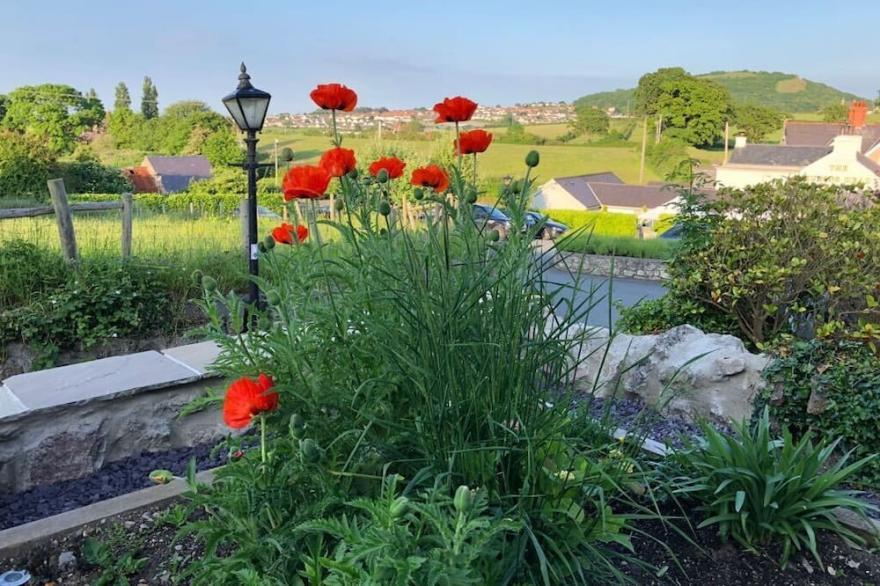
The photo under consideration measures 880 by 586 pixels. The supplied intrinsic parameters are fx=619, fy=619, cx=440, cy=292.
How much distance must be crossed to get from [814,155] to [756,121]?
22.8 m

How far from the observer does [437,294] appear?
142 cm

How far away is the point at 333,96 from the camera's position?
66.2 inches

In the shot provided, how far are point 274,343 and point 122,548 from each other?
71cm

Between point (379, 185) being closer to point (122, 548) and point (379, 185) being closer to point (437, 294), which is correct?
point (437, 294)

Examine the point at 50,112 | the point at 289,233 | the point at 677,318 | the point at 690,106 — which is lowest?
the point at 677,318

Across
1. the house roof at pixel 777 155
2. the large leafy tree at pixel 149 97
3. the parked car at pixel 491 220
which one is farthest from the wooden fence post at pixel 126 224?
the large leafy tree at pixel 149 97

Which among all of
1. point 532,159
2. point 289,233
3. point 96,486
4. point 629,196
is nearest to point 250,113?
point 289,233

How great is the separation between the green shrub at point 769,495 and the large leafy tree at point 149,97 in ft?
188

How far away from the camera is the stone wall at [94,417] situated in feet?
7.63

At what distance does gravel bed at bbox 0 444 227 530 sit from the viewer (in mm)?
2178

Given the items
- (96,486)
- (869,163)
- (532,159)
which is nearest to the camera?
(532,159)

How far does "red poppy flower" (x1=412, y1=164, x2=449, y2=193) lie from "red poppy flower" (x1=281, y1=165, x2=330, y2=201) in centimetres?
27

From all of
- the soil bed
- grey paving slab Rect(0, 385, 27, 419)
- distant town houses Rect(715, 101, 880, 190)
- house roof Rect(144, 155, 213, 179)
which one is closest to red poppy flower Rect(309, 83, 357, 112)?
the soil bed

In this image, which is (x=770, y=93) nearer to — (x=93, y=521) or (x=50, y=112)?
(x=50, y=112)
